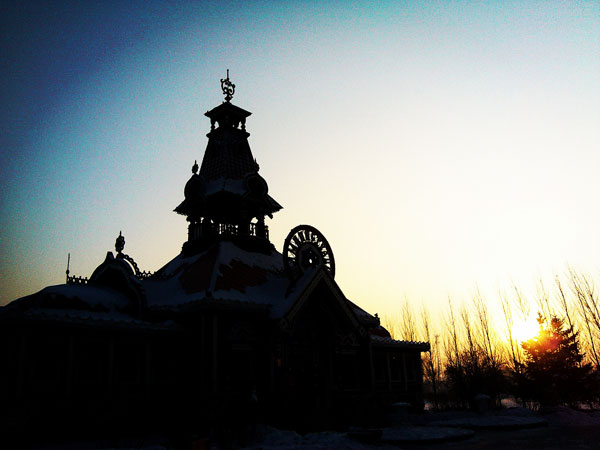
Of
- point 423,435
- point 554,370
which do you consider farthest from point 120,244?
point 554,370

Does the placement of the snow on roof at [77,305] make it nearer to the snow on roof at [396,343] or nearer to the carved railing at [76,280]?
the carved railing at [76,280]

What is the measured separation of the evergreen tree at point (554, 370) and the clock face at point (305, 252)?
2008cm

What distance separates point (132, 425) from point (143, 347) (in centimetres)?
320

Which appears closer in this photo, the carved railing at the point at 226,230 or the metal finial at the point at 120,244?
the metal finial at the point at 120,244

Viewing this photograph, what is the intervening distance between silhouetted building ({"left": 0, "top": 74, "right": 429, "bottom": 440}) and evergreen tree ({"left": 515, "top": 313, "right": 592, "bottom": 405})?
1067 cm

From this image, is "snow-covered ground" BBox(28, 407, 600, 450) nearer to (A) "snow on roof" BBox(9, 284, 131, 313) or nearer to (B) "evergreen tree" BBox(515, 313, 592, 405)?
(A) "snow on roof" BBox(9, 284, 131, 313)

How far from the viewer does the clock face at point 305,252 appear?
2501 cm

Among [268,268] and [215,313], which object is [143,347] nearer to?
[215,313]

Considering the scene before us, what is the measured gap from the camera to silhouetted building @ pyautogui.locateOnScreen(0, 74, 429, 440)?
57.5ft

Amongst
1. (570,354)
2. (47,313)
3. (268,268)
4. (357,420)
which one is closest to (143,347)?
(47,313)

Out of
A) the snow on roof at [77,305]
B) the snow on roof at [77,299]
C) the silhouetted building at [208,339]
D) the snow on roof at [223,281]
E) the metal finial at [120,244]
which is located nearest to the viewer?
the silhouetted building at [208,339]

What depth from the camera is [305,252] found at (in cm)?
2608

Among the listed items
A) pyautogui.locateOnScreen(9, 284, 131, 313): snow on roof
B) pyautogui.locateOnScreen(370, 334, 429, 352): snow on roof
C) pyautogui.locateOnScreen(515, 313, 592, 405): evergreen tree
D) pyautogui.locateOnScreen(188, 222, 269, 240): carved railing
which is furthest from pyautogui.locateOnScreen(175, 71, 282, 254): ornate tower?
pyautogui.locateOnScreen(515, 313, 592, 405): evergreen tree

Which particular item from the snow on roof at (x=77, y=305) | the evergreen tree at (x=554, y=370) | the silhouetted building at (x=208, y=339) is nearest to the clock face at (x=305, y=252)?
the silhouetted building at (x=208, y=339)
